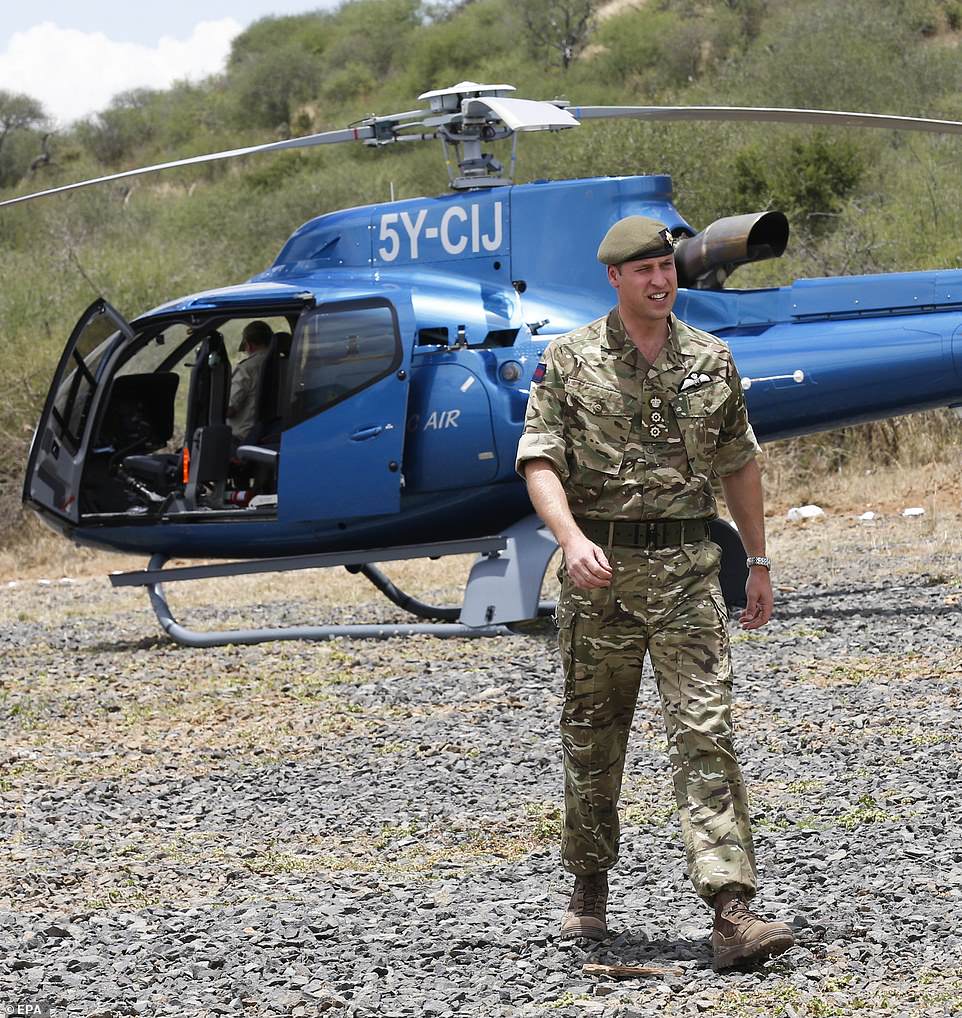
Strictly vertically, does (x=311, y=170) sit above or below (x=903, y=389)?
above

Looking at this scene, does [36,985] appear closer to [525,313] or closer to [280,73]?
[525,313]

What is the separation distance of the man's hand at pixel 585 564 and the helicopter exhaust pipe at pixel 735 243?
16.8ft

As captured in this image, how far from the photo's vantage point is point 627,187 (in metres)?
9.62

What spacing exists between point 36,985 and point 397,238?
22.3 feet

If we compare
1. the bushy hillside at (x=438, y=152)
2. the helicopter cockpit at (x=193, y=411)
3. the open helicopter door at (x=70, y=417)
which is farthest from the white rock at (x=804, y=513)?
the open helicopter door at (x=70, y=417)

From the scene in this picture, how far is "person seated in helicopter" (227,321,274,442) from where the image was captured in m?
10.5

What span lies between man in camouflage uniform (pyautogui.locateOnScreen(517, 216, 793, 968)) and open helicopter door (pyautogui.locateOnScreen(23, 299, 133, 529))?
6681mm

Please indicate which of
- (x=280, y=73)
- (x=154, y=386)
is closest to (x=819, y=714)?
(x=154, y=386)

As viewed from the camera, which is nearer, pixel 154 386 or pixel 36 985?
pixel 36 985

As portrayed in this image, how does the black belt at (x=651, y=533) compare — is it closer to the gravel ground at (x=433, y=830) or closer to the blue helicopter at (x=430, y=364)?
the gravel ground at (x=433, y=830)

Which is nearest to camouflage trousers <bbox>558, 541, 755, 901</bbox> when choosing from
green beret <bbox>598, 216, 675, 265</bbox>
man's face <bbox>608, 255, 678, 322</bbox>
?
man's face <bbox>608, 255, 678, 322</bbox>

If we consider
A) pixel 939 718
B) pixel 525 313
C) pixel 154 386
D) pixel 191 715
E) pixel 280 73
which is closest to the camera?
pixel 939 718

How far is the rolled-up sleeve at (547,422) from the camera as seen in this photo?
14.0 feet

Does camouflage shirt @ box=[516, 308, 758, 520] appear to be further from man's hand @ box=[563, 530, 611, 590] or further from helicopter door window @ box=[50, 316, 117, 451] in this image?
helicopter door window @ box=[50, 316, 117, 451]
